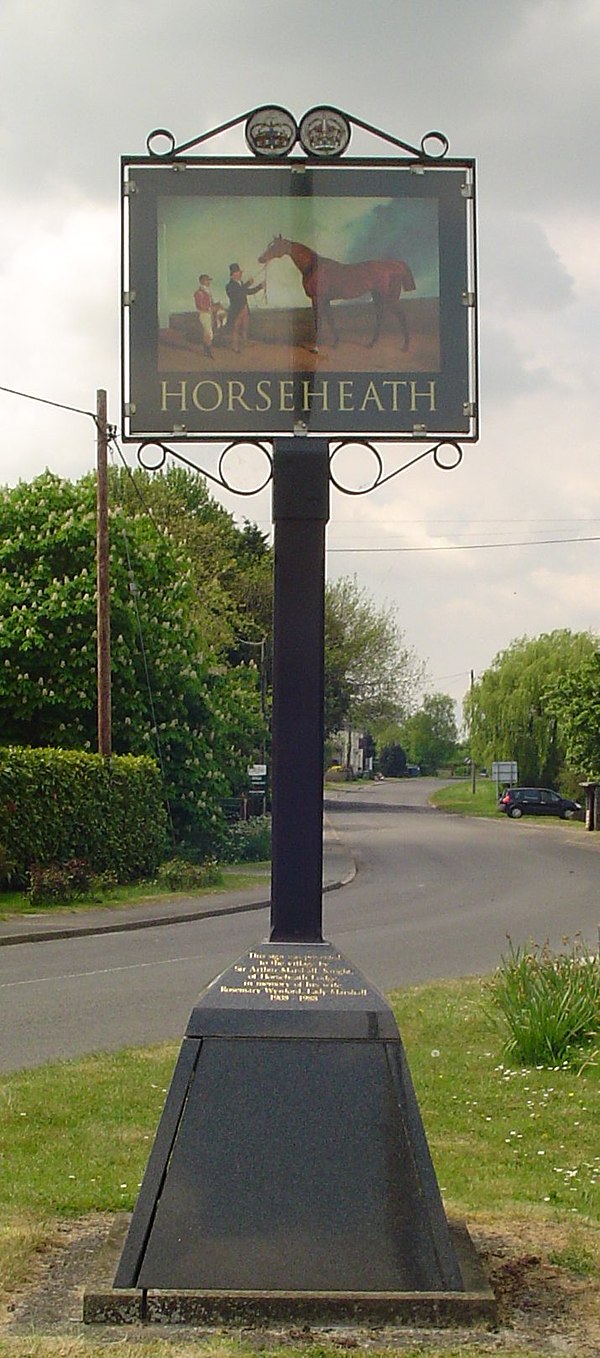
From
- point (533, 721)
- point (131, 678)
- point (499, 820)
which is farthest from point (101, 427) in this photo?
point (533, 721)

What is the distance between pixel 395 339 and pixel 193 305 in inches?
32.2

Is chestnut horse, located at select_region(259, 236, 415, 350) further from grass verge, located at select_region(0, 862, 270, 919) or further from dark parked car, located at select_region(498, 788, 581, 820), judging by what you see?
dark parked car, located at select_region(498, 788, 581, 820)

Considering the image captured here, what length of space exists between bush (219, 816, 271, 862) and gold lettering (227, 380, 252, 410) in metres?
29.0

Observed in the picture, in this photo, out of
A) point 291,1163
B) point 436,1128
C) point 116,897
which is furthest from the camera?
point 116,897

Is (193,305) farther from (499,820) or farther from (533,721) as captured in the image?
(533,721)

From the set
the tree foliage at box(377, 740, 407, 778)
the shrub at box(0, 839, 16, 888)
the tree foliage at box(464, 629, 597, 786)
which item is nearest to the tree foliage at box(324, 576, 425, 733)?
the tree foliage at box(464, 629, 597, 786)

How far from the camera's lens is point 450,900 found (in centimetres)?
2530

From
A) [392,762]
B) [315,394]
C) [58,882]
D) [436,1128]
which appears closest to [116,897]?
[58,882]

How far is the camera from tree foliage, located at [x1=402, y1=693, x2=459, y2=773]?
17250 cm

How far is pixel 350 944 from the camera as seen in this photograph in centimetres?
1809

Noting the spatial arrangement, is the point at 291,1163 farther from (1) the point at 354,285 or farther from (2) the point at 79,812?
(2) the point at 79,812

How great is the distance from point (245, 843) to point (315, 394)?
3121cm

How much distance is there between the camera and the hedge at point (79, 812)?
Answer: 25.8 metres

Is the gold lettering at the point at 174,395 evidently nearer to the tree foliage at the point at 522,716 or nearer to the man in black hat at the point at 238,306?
the man in black hat at the point at 238,306
